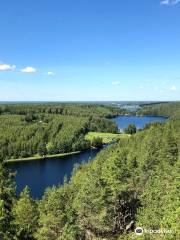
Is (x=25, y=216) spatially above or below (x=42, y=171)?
above

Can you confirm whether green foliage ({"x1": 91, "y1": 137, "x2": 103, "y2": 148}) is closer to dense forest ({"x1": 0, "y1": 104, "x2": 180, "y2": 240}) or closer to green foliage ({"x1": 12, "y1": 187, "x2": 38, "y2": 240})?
dense forest ({"x1": 0, "y1": 104, "x2": 180, "y2": 240})

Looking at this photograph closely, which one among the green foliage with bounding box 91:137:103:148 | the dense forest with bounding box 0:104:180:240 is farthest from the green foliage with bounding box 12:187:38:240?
the green foliage with bounding box 91:137:103:148

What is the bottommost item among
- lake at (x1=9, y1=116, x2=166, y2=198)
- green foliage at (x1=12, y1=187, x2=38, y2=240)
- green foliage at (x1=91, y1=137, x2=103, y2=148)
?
lake at (x1=9, y1=116, x2=166, y2=198)

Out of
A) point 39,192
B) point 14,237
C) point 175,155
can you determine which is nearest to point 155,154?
point 175,155

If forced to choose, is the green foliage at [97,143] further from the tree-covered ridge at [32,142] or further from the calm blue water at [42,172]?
the calm blue water at [42,172]

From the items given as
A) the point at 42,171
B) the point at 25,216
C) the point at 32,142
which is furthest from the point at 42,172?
the point at 25,216

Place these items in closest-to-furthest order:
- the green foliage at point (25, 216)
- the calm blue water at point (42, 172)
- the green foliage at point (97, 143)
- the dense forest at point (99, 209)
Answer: the dense forest at point (99, 209)
the green foliage at point (25, 216)
the calm blue water at point (42, 172)
the green foliage at point (97, 143)

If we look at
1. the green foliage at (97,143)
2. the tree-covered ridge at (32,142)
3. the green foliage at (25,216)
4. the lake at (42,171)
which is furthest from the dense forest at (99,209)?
the green foliage at (97,143)

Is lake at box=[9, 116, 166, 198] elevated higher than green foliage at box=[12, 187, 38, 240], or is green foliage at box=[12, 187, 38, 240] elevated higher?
green foliage at box=[12, 187, 38, 240]

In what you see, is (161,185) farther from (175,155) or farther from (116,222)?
(175,155)

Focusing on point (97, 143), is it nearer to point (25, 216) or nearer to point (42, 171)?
point (42, 171)

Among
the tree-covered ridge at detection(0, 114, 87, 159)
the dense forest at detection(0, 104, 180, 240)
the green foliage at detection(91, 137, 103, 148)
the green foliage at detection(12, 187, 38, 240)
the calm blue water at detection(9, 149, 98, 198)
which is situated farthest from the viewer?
the green foliage at detection(91, 137, 103, 148)
